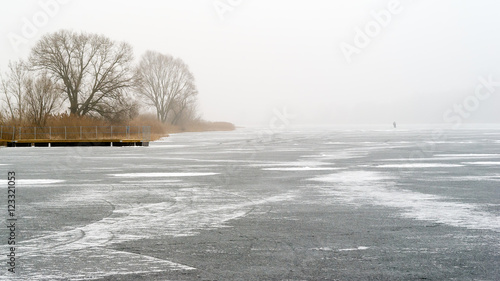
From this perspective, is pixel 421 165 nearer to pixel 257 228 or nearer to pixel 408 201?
pixel 408 201

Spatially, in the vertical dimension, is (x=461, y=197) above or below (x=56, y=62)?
below

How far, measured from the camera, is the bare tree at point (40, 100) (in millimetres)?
55656

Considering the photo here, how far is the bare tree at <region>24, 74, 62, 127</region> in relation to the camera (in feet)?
183

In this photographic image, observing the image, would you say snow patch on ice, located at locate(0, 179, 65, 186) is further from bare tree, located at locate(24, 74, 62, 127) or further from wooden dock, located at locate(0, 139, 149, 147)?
bare tree, located at locate(24, 74, 62, 127)

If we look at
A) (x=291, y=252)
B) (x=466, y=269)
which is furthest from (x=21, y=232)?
(x=466, y=269)

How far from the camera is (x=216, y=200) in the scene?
12508 millimetres

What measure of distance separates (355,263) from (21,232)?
208 inches

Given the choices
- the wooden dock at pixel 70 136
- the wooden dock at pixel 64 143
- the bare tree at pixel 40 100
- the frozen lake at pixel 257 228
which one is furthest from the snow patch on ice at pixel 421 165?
the bare tree at pixel 40 100

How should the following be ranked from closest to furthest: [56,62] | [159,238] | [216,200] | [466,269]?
[466,269] → [159,238] → [216,200] → [56,62]

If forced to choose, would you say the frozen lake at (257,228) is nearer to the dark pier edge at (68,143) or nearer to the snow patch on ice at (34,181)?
the snow patch on ice at (34,181)

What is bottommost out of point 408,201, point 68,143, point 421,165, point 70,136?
point 408,201

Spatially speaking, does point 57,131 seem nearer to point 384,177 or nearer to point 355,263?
point 384,177

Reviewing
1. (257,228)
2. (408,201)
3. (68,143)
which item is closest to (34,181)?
(257,228)

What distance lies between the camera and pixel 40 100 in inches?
2211
